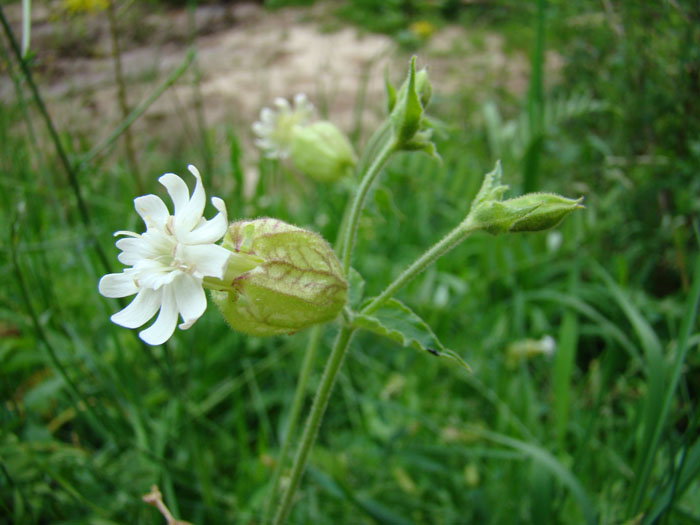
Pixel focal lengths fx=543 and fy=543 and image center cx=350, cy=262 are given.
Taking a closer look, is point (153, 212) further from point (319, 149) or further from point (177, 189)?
point (319, 149)

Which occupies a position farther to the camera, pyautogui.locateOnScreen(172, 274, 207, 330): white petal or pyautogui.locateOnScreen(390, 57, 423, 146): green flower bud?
pyautogui.locateOnScreen(390, 57, 423, 146): green flower bud

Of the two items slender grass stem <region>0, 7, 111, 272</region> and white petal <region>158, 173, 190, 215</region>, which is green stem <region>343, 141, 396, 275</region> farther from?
slender grass stem <region>0, 7, 111, 272</region>

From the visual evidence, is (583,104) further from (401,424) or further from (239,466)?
(239,466)

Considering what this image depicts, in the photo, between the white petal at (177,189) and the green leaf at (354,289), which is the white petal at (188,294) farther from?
the green leaf at (354,289)

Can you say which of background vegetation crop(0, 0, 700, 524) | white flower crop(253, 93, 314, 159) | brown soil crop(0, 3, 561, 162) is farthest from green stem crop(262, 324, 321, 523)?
brown soil crop(0, 3, 561, 162)

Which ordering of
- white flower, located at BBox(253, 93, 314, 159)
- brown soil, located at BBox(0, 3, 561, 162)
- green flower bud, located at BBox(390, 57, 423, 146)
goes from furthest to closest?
1. brown soil, located at BBox(0, 3, 561, 162)
2. white flower, located at BBox(253, 93, 314, 159)
3. green flower bud, located at BBox(390, 57, 423, 146)

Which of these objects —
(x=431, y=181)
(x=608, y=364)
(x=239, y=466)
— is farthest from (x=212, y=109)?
(x=608, y=364)
